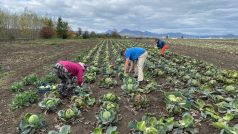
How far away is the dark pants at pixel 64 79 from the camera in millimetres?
8438

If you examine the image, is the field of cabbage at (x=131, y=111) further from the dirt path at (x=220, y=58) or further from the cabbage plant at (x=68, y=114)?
the dirt path at (x=220, y=58)

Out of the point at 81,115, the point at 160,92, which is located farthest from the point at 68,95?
the point at 160,92

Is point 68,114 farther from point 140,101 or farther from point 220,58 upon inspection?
point 220,58

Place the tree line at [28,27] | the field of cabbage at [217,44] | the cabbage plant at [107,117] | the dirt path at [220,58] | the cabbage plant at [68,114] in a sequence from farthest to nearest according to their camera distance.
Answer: the tree line at [28,27] < the field of cabbage at [217,44] < the dirt path at [220,58] < the cabbage plant at [68,114] < the cabbage plant at [107,117]

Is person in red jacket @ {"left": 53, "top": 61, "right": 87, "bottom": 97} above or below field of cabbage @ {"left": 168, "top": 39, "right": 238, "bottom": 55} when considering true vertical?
above

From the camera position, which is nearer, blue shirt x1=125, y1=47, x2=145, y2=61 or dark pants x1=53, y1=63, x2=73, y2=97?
dark pants x1=53, y1=63, x2=73, y2=97

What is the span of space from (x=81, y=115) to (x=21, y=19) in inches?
2788

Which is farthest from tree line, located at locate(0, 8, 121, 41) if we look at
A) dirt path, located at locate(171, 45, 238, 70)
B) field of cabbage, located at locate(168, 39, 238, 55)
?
dirt path, located at locate(171, 45, 238, 70)

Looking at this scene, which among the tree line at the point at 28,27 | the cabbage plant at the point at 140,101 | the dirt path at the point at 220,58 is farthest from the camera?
the tree line at the point at 28,27

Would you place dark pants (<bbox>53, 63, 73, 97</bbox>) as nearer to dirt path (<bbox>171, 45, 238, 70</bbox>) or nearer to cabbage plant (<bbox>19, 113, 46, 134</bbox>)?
cabbage plant (<bbox>19, 113, 46, 134</bbox>)

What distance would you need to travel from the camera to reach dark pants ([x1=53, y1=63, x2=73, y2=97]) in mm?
8438

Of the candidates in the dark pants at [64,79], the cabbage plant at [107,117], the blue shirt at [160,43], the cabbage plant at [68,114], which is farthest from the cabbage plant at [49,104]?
the blue shirt at [160,43]

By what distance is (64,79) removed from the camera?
8.79 meters

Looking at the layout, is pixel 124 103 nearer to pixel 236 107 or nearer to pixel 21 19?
pixel 236 107
